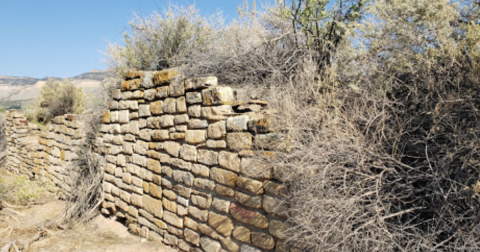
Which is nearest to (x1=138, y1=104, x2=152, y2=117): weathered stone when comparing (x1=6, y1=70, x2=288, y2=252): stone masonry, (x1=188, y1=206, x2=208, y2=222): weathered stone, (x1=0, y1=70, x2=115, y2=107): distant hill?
(x1=6, y1=70, x2=288, y2=252): stone masonry

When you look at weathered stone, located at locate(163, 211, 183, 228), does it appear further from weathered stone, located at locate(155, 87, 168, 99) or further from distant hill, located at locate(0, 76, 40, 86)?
distant hill, located at locate(0, 76, 40, 86)

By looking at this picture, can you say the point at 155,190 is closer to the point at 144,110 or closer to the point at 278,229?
the point at 144,110

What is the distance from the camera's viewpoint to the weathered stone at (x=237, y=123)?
294cm

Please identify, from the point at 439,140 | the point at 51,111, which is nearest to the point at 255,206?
the point at 439,140

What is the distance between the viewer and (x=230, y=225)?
3039 mm

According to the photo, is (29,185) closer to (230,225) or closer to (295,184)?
(230,225)

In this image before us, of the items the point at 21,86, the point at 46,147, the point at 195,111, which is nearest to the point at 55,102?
the point at 46,147

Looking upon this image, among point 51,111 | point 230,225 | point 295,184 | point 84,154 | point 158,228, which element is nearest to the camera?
point 295,184

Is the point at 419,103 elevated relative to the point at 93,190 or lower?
elevated

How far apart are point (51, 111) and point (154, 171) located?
35.7 ft

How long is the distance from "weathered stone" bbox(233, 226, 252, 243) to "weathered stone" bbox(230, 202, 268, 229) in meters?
0.07

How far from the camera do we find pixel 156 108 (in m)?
4.10

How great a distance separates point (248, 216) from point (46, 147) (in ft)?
21.5

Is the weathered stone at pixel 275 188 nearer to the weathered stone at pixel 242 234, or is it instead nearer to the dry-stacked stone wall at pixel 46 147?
the weathered stone at pixel 242 234
